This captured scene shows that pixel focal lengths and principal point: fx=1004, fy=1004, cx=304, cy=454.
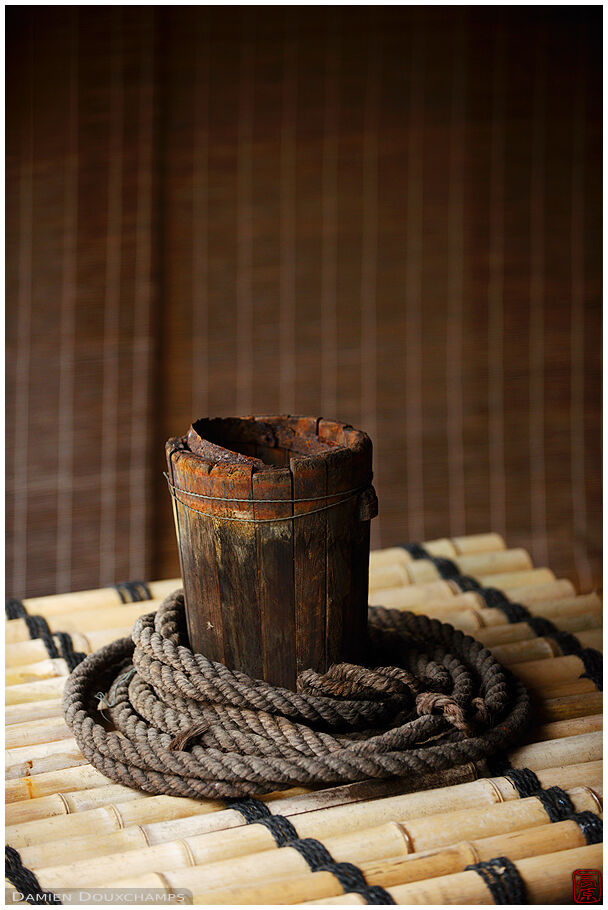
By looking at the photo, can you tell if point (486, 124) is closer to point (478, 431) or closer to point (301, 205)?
point (301, 205)

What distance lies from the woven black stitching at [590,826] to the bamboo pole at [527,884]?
0.10 ft

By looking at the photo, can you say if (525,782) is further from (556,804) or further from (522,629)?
(522,629)

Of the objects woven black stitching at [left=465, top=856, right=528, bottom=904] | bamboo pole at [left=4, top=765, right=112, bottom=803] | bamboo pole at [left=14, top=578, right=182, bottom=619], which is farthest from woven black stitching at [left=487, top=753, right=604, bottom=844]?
bamboo pole at [left=14, top=578, right=182, bottom=619]

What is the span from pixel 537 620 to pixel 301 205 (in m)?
1.43

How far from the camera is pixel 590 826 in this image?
1138 millimetres

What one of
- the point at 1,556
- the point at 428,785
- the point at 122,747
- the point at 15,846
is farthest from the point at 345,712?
the point at 1,556

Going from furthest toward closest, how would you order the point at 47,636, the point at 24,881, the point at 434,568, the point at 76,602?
the point at 434,568
the point at 76,602
the point at 47,636
the point at 24,881

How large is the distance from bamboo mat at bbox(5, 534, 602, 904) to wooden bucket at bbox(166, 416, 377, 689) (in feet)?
0.60

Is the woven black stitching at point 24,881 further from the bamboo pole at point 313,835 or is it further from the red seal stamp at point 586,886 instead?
the red seal stamp at point 586,886

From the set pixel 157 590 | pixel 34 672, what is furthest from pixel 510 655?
pixel 34 672

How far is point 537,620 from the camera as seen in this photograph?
169 centimetres

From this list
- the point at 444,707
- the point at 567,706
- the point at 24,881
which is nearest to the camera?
the point at 24,881

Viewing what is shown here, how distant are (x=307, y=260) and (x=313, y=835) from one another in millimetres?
1847

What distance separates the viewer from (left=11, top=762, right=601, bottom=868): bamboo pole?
1.11 metres
